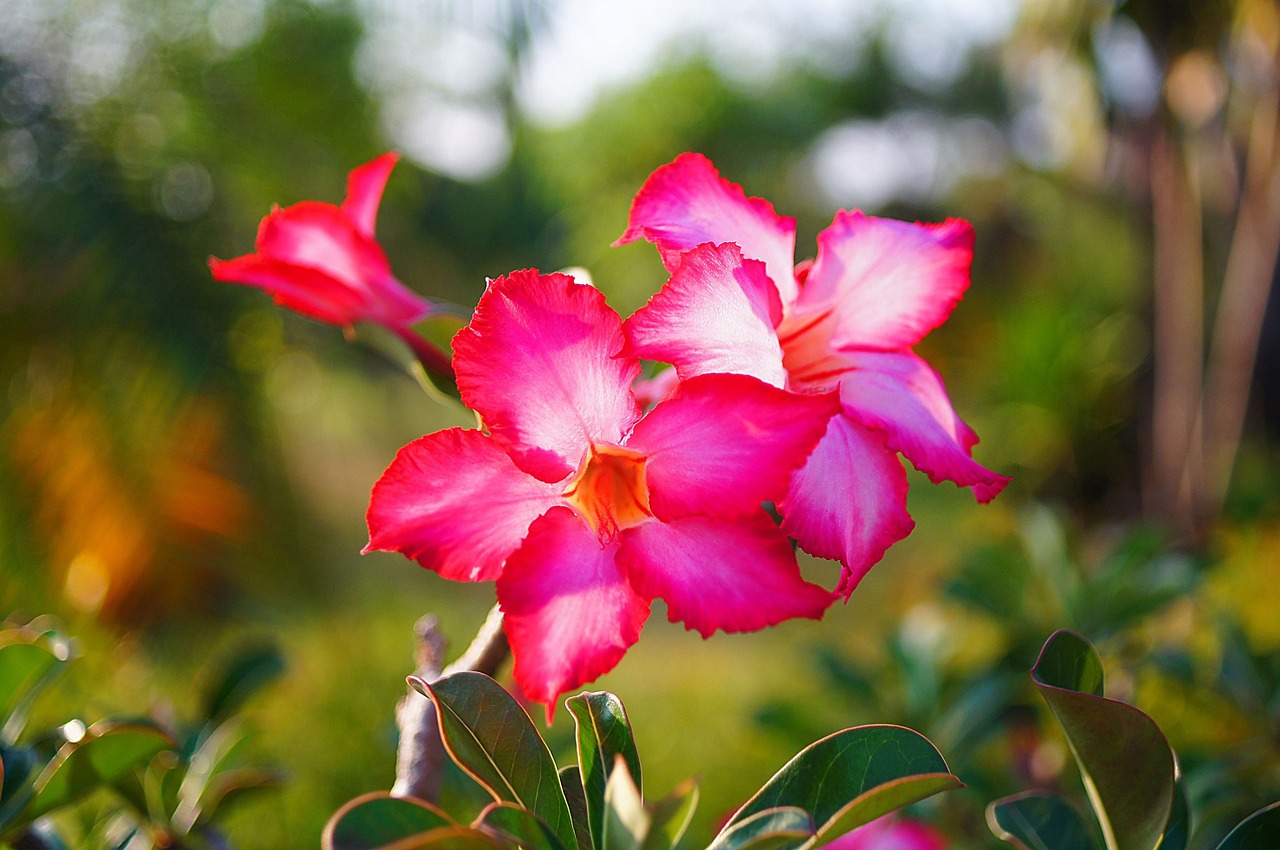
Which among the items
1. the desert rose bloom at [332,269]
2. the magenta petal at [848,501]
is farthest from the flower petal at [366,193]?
the magenta petal at [848,501]

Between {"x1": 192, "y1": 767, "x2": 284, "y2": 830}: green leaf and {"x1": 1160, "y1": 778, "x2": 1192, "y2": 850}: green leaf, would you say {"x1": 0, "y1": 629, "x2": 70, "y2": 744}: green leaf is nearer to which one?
{"x1": 192, "y1": 767, "x2": 284, "y2": 830}: green leaf

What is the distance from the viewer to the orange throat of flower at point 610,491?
31cm

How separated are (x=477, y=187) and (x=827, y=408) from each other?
8.41 meters

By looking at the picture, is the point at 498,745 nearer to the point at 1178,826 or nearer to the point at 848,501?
the point at 848,501

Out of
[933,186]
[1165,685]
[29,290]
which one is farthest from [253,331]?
[933,186]

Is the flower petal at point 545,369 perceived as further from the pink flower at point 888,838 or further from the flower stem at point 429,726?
the pink flower at point 888,838

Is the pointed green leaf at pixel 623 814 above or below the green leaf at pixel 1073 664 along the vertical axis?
below

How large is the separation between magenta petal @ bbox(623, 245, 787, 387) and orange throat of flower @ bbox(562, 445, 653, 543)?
0.12 ft

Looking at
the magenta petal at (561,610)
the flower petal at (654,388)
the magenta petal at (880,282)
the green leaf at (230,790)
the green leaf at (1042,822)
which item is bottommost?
the green leaf at (230,790)

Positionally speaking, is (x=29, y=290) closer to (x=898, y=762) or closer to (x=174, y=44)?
(x=174, y=44)

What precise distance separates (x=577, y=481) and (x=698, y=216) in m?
0.12

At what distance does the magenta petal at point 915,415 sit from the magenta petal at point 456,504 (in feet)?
0.45

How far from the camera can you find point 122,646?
1.84m

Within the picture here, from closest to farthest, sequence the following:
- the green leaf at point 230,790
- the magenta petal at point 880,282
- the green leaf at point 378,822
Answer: the green leaf at point 378,822 < the magenta petal at point 880,282 < the green leaf at point 230,790
